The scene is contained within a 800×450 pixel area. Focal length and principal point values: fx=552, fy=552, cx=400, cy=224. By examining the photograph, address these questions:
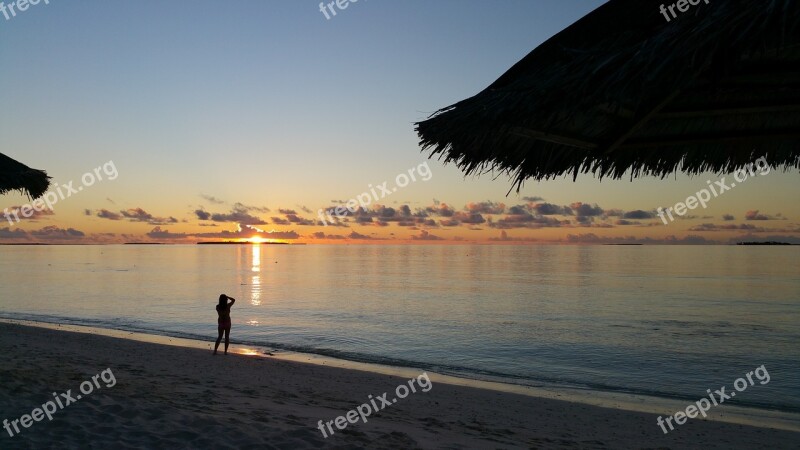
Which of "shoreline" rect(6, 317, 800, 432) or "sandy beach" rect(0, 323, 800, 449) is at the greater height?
"sandy beach" rect(0, 323, 800, 449)

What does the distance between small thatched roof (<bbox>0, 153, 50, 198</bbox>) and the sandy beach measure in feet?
10.9

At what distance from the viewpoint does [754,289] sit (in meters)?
48.2

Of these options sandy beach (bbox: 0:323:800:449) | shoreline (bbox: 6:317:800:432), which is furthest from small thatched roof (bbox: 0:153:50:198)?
shoreline (bbox: 6:317:800:432)

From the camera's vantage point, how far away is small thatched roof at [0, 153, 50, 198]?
962cm

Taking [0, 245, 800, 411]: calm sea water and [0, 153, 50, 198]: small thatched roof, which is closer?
[0, 153, 50, 198]: small thatched roof

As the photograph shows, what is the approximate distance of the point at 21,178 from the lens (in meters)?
9.79

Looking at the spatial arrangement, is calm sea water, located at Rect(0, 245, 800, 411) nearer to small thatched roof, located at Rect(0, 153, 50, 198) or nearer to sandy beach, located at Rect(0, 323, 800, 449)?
sandy beach, located at Rect(0, 323, 800, 449)

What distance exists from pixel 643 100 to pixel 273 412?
746 cm

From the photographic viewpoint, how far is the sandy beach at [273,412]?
677 cm

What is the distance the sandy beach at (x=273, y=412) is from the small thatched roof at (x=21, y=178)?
10.9ft

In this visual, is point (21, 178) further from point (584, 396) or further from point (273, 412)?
point (584, 396)

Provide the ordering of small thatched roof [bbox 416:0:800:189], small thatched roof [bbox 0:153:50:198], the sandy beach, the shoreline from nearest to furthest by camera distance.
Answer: small thatched roof [bbox 416:0:800:189], the sandy beach, small thatched roof [bbox 0:153:50:198], the shoreline

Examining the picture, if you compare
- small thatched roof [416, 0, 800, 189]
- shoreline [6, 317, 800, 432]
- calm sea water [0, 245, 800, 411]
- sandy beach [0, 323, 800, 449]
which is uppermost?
small thatched roof [416, 0, 800, 189]

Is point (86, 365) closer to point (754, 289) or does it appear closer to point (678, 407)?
point (678, 407)
